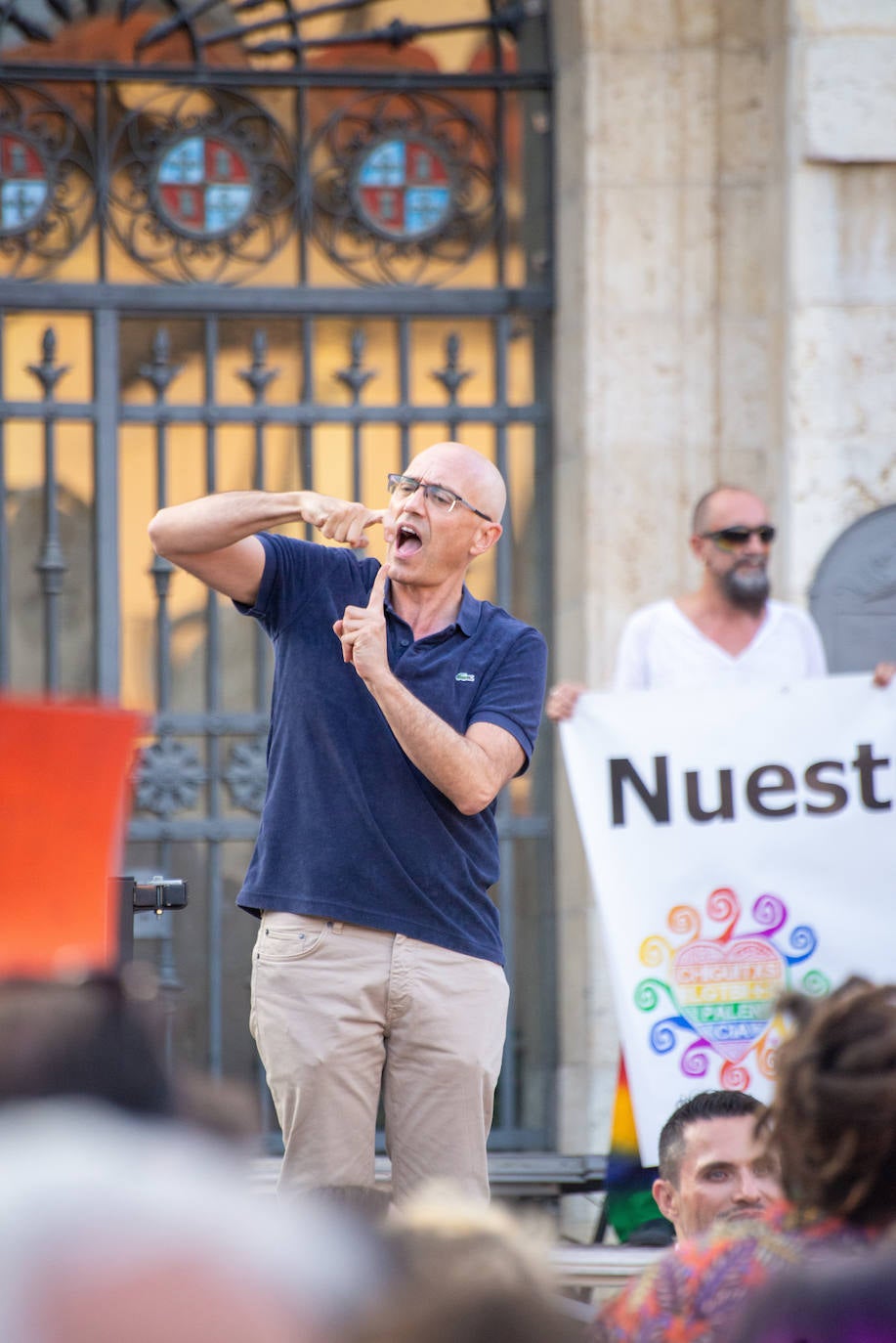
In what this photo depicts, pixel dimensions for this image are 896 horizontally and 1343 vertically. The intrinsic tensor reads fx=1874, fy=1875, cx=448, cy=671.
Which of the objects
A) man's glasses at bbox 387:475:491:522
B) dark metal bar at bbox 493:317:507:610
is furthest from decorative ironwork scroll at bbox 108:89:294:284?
man's glasses at bbox 387:475:491:522

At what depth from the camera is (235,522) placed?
3447 mm

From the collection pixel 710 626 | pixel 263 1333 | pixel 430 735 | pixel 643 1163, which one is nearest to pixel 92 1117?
pixel 263 1333

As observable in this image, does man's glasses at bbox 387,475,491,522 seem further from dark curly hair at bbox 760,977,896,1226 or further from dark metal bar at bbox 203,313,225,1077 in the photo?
dark metal bar at bbox 203,313,225,1077

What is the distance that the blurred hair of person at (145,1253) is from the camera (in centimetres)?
86

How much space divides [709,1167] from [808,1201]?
6.64ft

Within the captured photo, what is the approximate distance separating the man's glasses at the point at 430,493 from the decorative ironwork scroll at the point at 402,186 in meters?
3.09

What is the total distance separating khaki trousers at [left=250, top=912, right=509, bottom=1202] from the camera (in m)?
3.40

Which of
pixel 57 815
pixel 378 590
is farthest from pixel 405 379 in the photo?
pixel 57 815

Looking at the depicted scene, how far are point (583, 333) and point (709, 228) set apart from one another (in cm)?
57

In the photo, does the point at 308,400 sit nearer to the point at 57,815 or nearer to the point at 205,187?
the point at 205,187

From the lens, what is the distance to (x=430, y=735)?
3.31m

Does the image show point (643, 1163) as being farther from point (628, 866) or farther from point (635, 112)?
point (635, 112)

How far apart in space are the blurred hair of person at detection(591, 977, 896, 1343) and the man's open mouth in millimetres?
1911

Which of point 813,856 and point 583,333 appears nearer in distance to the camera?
point 813,856
